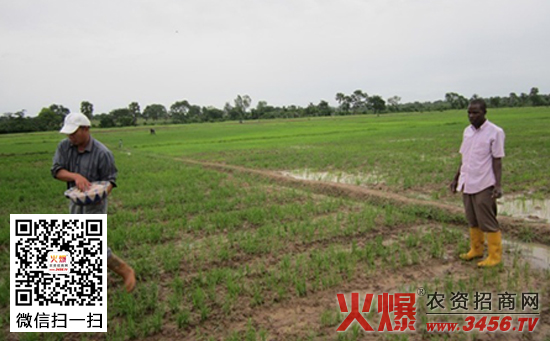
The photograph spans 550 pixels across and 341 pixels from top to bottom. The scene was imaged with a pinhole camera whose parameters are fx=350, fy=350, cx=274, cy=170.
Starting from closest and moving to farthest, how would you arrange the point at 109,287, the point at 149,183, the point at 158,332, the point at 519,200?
the point at 158,332 < the point at 109,287 < the point at 519,200 < the point at 149,183

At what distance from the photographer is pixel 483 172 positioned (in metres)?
3.88

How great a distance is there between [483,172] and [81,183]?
4.12 m

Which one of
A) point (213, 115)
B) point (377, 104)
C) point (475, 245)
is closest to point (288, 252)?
point (475, 245)

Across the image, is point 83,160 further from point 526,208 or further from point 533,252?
point 526,208

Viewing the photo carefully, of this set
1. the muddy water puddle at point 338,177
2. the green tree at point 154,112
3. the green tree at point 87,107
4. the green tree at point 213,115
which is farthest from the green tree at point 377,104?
the muddy water puddle at point 338,177

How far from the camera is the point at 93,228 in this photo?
3.06 metres

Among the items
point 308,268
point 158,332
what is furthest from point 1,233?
point 308,268

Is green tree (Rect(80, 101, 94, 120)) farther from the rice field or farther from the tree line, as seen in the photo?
the rice field

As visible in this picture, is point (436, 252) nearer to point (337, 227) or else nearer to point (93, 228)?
point (337, 227)

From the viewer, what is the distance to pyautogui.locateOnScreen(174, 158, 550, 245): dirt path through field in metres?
5.14

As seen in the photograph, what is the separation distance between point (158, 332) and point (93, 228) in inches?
42.1

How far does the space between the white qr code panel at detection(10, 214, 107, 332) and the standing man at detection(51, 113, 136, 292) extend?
0.35m

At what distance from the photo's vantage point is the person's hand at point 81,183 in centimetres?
312

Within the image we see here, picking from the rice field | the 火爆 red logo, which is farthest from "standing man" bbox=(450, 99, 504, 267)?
the 火爆 red logo
